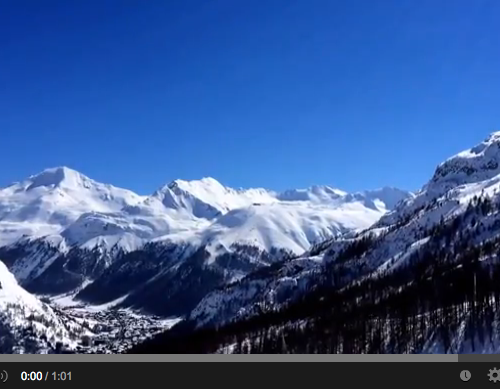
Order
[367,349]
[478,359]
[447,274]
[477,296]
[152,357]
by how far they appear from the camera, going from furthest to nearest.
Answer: [447,274] → [477,296] → [367,349] → [152,357] → [478,359]

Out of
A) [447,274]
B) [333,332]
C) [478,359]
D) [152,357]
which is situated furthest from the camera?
[447,274]

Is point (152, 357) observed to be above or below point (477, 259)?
below

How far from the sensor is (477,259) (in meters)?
191

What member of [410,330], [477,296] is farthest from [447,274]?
[410,330]

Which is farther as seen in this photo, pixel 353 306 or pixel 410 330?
pixel 353 306

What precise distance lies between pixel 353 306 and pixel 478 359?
552ft
